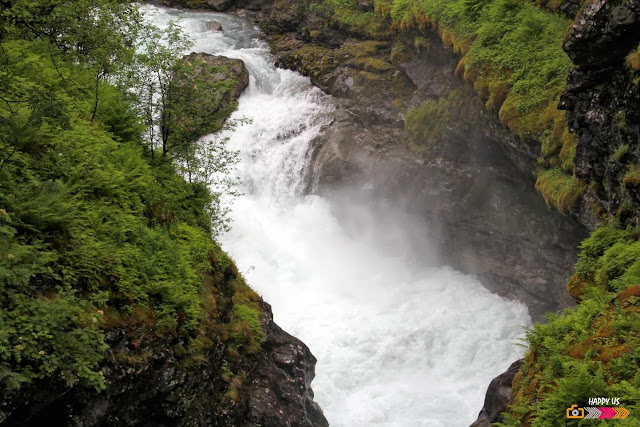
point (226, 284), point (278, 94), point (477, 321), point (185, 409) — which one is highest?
→ point (278, 94)

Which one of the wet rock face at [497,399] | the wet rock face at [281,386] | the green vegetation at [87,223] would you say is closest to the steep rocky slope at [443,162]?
the wet rock face at [497,399]

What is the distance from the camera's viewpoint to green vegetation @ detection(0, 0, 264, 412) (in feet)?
20.6

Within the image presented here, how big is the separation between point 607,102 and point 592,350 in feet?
20.8

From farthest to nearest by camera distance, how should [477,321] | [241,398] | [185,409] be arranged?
[477,321]
[241,398]
[185,409]

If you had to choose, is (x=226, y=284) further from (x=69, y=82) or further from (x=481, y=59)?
(x=481, y=59)

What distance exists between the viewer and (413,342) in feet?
60.6

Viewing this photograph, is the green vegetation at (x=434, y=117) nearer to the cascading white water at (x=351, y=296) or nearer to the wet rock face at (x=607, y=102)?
the cascading white water at (x=351, y=296)

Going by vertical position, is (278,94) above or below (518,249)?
above

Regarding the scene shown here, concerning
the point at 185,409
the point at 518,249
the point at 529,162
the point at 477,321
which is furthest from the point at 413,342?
the point at 185,409

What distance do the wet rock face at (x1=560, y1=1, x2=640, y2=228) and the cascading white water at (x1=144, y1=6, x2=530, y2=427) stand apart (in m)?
7.59

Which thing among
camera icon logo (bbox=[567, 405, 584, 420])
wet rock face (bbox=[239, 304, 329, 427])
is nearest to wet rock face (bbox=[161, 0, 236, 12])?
wet rock face (bbox=[239, 304, 329, 427])

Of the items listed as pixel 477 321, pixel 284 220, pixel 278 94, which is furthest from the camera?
pixel 278 94

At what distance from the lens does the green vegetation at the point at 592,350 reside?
6.79 metres

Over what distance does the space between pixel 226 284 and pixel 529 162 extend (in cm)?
1161
